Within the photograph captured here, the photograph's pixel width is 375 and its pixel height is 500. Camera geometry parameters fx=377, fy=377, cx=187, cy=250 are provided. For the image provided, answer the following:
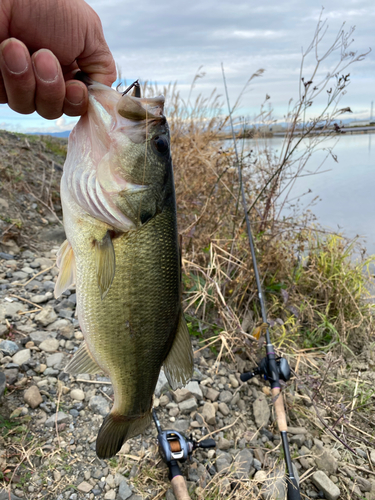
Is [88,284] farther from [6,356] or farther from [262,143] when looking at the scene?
[262,143]

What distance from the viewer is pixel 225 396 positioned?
3.19 meters

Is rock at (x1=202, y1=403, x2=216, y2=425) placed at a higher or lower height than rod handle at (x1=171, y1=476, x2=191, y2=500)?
lower

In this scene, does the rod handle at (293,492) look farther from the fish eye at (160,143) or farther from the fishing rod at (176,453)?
the fish eye at (160,143)

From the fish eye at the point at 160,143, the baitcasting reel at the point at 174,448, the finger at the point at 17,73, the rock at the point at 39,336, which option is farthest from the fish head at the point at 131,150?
the rock at the point at 39,336

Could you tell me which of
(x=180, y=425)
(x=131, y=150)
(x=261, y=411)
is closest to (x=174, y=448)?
(x=180, y=425)

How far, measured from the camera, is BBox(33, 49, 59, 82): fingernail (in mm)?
1314

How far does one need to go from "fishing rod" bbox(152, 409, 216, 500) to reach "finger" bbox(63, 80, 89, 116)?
6.59 feet

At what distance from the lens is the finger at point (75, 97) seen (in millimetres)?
1379

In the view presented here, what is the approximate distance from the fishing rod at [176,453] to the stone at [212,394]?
24.7 inches

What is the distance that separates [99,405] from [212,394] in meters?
0.95

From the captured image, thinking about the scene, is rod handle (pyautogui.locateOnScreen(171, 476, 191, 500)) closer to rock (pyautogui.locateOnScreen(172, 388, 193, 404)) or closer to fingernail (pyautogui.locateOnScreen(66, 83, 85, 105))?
rock (pyautogui.locateOnScreen(172, 388, 193, 404))

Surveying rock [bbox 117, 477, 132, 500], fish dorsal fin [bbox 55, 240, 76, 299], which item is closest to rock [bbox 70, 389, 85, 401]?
rock [bbox 117, 477, 132, 500]

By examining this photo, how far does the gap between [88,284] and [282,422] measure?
6.26 ft

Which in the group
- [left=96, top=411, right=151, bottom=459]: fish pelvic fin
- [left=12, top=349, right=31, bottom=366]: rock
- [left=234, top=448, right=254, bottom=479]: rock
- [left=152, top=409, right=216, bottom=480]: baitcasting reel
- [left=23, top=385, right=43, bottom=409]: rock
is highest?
[left=96, top=411, right=151, bottom=459]: fish pelvic fin
